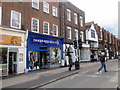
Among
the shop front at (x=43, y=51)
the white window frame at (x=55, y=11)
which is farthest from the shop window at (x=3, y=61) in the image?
the white window frame at (x=55, y=11)

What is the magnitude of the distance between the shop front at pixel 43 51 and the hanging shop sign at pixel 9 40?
135cm

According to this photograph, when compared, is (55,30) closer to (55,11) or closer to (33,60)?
(55,11)

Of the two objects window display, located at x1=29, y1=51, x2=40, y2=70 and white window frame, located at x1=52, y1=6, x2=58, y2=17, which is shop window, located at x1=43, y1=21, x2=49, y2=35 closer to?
white window frame, located at x1=52, y1=6, x2=58, y2=17

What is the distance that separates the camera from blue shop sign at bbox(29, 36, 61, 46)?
14616 mm

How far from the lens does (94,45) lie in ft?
104

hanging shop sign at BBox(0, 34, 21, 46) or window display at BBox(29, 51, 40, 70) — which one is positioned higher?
hanging shop sign at BBox(0, 34, 21, 46)

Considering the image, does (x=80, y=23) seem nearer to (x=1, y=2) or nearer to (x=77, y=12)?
(x=77, y=12)

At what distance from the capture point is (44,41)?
16.2 meters

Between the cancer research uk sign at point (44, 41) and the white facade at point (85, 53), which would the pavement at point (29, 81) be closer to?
the cancer research uk sign at point (44, 41)

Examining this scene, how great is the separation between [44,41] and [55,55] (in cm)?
308

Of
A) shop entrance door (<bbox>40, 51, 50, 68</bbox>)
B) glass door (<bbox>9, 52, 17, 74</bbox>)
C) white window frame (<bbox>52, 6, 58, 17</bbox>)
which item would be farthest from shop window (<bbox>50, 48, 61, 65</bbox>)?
glass door (<bbox>9, 52, 17, 74</bbox>)

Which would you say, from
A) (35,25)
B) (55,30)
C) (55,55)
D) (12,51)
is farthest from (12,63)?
(55,30)

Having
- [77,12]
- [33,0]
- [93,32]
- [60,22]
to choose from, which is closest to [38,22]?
[33,0]

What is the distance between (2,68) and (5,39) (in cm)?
248
